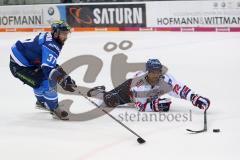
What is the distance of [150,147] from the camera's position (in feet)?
15.6

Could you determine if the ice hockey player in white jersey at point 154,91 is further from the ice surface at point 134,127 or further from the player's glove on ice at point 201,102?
the ice surface at point 134,127

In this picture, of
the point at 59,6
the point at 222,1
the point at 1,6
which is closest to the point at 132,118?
the point at 222,1

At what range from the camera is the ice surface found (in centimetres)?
466

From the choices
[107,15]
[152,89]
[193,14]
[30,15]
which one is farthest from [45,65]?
[30,15]

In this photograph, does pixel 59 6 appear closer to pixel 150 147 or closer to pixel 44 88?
pixel 44 88

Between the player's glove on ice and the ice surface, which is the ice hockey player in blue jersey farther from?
the player's glove on ice

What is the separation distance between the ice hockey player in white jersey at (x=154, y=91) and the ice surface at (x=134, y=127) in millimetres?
167

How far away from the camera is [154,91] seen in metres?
6.05

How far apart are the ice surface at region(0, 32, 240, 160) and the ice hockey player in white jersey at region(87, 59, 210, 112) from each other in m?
0.17

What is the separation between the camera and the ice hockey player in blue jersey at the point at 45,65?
565 cm

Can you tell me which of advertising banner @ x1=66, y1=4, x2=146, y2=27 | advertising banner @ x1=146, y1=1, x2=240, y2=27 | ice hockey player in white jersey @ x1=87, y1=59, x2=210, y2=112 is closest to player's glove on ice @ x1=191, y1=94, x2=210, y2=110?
ice hockey player in white jersey @ x1=87, y1=59, x2=210, y2=112

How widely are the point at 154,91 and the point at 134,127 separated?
0.72 meters

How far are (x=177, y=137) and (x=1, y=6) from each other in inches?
487

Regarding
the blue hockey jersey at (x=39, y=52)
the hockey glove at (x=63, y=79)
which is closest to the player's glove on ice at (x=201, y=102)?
the hockey glove at (x=63, y=79)
